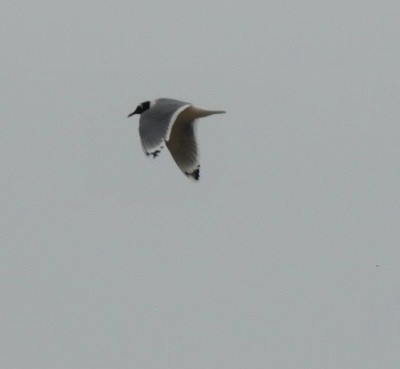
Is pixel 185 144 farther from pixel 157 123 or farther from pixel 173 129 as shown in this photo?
pixel 157 123

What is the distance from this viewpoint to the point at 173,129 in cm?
1698

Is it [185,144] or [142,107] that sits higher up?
[142,107]

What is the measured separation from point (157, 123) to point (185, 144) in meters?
1.09

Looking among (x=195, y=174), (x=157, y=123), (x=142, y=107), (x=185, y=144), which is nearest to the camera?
(x=157, y=123)

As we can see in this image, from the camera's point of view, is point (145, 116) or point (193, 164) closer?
point (145, 116)

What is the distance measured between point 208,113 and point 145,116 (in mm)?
643

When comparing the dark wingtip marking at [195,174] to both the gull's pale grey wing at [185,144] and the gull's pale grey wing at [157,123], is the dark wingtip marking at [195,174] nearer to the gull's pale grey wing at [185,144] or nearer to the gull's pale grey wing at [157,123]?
the gull's pale grey wing at [185,144]

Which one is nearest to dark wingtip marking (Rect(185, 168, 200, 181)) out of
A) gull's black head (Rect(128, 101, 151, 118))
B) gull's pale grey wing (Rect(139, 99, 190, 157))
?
gull's black head (Rect(128, 101, 151, 118))

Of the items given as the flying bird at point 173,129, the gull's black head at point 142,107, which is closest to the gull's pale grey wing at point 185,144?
the flying bird at point 173,129

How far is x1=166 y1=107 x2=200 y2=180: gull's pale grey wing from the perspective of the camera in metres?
16.9

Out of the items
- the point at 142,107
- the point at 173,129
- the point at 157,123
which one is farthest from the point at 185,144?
the point at 157,123

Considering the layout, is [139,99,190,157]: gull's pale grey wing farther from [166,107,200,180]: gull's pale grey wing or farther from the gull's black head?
[166,107,200,180]: gull's pale grey wing

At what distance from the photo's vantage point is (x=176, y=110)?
1633 centimetres

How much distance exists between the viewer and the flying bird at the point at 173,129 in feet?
52.1
